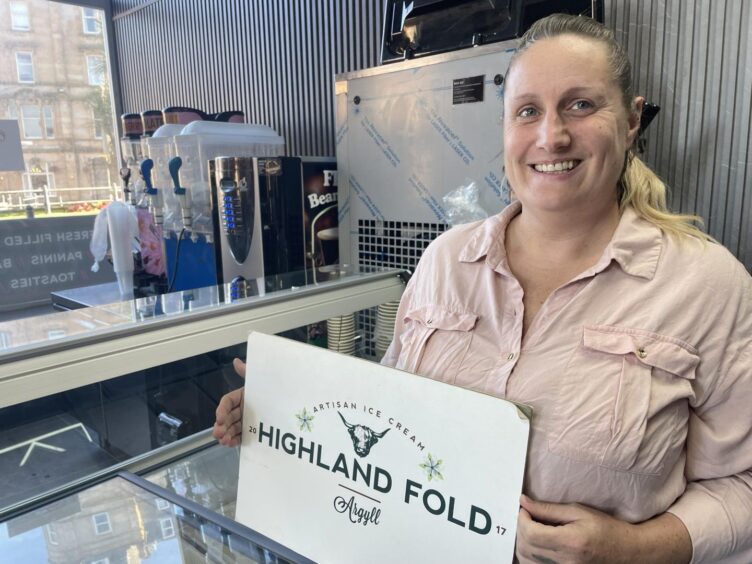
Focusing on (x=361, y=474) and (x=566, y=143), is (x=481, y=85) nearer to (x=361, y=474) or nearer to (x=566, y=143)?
(x=566, y=143)

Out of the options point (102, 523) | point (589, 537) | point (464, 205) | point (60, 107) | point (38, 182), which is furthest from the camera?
point (60, 107)

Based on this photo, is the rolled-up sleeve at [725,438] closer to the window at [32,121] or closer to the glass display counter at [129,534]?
the glass display counter at [129,534]

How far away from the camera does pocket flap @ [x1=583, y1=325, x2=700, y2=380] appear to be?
2.90 ft

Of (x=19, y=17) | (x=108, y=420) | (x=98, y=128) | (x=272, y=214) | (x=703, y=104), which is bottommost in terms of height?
(x=108, y=420)

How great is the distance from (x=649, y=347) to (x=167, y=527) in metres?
1.00

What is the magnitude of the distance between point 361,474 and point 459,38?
1.71 m

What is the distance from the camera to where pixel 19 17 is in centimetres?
561

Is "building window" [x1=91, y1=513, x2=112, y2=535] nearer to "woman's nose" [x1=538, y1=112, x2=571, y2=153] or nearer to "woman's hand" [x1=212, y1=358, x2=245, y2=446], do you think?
"woman's hand" [x1=212, y1=358, x2=245, y2=446]

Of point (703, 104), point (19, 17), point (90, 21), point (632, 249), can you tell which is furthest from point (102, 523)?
point (90, 21)

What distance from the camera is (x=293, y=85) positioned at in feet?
13.9

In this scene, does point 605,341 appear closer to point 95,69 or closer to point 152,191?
point 152,191

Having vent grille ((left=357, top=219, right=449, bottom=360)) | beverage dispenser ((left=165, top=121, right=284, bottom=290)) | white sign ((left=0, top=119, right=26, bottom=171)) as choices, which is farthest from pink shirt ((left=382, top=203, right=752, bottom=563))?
white sign ((left=0, top=119, right=26, bottom=171))

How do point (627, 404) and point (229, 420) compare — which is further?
point (229, 420)

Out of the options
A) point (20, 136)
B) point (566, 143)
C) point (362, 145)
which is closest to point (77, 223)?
point (20, 136)
